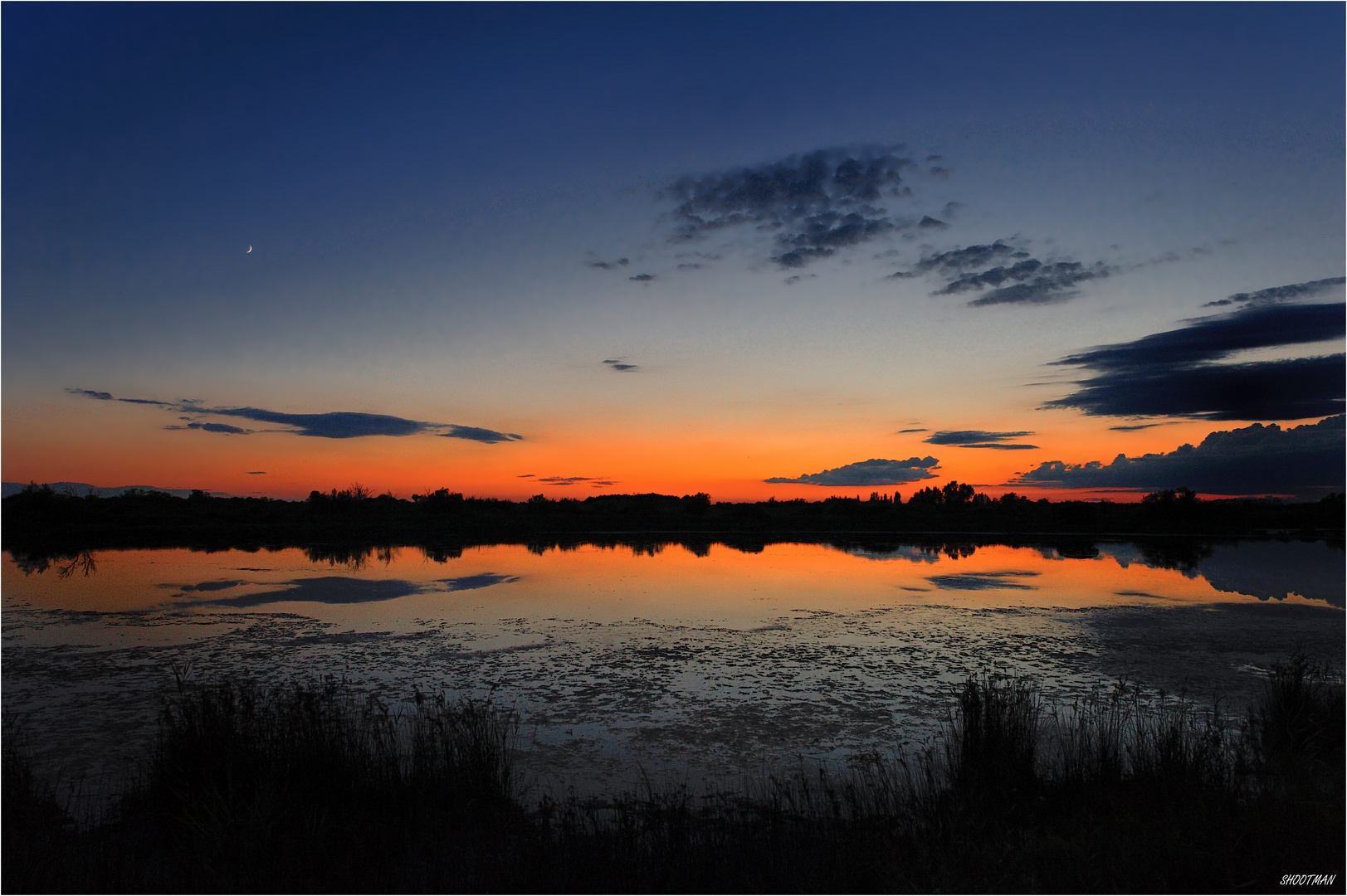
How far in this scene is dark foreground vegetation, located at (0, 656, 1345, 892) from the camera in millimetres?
4184

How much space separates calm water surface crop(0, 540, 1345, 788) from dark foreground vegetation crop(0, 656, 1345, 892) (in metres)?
0.78

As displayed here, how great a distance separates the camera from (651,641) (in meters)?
11.5

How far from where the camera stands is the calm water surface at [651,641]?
7.12 meters

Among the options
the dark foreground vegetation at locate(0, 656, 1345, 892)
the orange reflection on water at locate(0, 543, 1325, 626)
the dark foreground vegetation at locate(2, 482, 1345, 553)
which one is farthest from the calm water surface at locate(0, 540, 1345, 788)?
the dark foreground vegetation at locate(2, 482, 1345, 553)

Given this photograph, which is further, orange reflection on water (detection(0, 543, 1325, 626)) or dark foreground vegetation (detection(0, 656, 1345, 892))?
orange reflection on water (detection(0, 543, 1325, 626))

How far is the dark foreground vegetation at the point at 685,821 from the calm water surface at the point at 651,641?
781 millimetres

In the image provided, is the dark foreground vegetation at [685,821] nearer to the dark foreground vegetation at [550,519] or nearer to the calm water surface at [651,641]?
the calm water surface at [651,641]

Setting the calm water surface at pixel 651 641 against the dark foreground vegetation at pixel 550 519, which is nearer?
A: the calm water surface at pixel 651 641

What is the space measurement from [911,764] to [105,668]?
917cm

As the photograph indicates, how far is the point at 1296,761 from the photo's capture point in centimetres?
591

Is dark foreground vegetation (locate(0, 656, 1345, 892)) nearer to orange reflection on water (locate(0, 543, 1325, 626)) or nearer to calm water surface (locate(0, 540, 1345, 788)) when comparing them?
calm water surface (locate(0, 540, 1345, 788))

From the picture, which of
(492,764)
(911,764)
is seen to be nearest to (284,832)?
(492,764)

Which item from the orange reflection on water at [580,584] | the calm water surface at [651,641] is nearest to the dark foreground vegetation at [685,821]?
the calm water surface at [651,641]

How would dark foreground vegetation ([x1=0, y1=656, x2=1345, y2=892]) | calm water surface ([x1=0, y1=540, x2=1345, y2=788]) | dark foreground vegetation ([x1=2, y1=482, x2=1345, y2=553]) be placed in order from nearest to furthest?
dark foreground vegetation ([x1=0, y1=656, x2=1345, y2=892])
calm water surface ([x1=0, y1=540, x2=1345, y2=788])
dark foreground vegetation ([x1=2, y1=482, x2=1345, y2=553])
